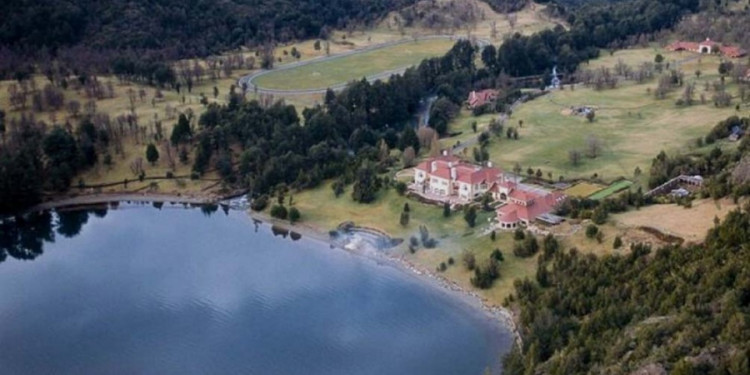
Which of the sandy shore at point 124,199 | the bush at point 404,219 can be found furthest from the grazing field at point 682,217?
the sandy shore at point 124,199

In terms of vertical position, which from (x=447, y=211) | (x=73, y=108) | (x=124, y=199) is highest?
(x=73, y=108)

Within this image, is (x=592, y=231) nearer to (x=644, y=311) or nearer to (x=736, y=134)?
(x=644, y=311)

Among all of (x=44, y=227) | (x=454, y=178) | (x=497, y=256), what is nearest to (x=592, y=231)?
(x=497, y=256)

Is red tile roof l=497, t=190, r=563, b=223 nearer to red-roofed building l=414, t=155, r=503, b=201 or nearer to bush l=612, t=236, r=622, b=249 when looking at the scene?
red-roofed building l=414, t=155, r=503, b=201

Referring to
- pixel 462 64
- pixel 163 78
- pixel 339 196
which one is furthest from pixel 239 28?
pixel 339 196

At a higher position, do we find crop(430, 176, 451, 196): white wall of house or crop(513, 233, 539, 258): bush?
crop(430, 176, 451, 196): white wall of house

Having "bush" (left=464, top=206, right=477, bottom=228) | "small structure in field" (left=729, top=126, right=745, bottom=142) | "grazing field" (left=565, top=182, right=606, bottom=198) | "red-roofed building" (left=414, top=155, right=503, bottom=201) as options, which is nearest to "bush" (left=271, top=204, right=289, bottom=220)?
"red-roofed building" (left=414, top=155, right=503, bottom=201)
